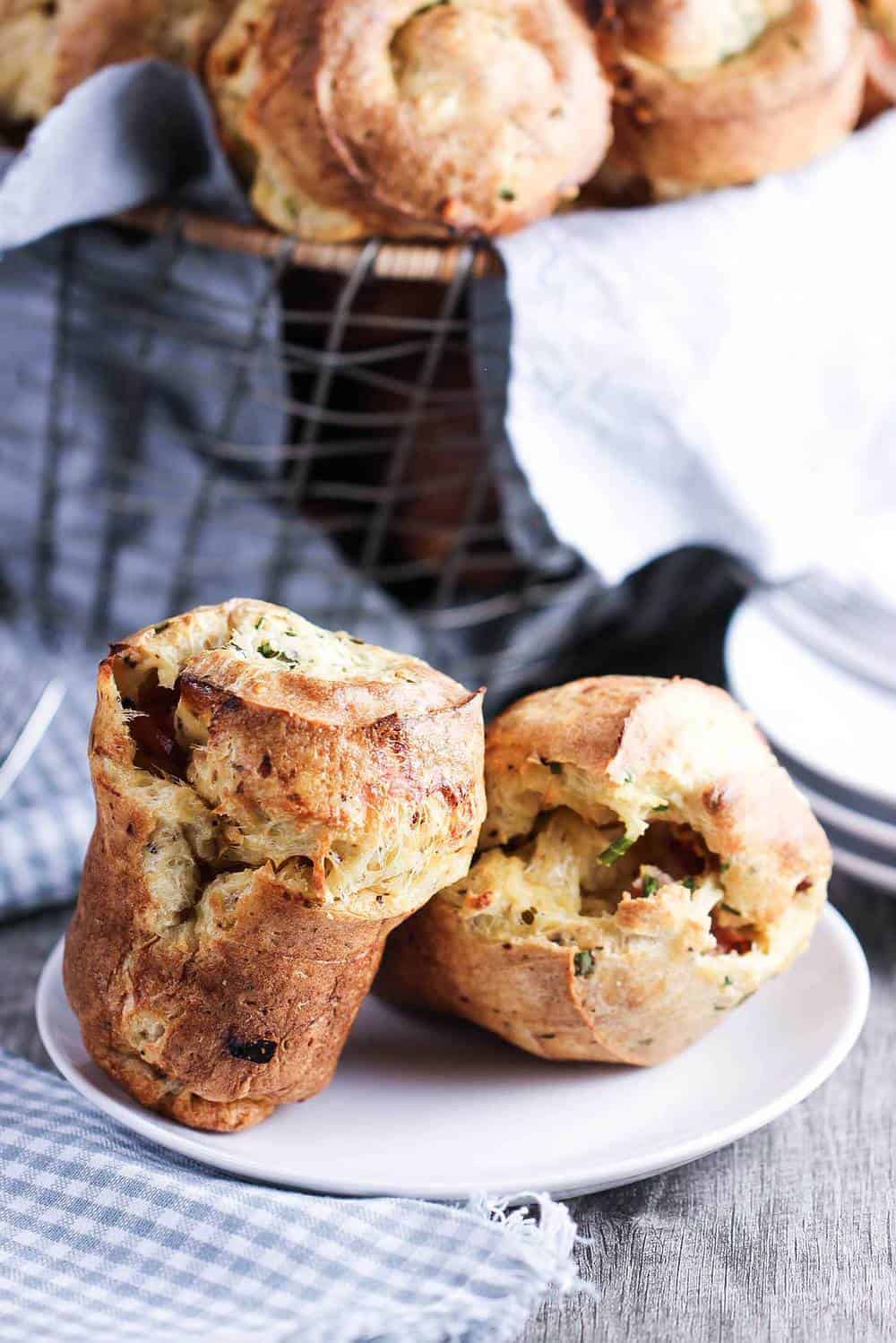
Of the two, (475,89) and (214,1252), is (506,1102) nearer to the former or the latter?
(214,1252)

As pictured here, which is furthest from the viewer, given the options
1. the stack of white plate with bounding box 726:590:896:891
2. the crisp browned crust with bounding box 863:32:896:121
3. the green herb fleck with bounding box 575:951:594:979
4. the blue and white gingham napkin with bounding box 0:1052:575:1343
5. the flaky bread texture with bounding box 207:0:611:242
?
the crisp browned crust with bounding box 863:32:896:121

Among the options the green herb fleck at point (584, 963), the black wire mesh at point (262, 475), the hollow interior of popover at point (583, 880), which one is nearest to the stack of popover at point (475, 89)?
the black wire mesh at point (262, 475)

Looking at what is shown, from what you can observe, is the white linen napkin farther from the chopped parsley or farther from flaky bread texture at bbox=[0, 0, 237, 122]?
the chopped parsley

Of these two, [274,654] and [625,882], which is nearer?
[274,654]

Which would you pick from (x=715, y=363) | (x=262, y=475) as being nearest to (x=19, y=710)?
(x=262, y=475)

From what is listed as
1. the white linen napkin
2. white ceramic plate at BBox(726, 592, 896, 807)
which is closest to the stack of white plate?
white ceramic plate at BBox(726, 592, 896, 807)

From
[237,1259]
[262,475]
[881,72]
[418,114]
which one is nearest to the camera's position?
[237,1259]

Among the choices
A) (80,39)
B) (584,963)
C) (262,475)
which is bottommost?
(262,475)
